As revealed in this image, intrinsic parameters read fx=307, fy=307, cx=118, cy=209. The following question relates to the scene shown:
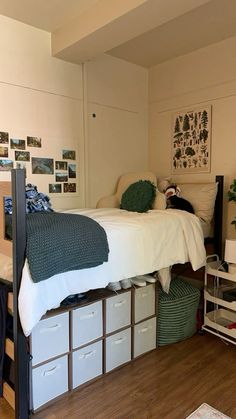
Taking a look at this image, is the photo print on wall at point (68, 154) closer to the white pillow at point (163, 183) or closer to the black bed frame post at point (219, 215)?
the white pillow at point (163, 183)

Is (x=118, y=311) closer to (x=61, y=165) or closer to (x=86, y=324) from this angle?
(x=86, y=324)

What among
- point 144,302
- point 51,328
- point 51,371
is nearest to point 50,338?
point 51,328

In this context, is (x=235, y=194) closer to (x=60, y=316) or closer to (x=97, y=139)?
(x=97, y=139)

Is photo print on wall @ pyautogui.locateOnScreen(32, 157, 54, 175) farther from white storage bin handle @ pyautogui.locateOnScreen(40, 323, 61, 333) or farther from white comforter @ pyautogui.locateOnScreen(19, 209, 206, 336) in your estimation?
white storage bin handle @ pyautogui.locateOnScreen(40, 323, 61, 333)

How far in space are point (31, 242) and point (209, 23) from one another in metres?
2.38

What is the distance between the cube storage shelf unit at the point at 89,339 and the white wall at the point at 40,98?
1.26m

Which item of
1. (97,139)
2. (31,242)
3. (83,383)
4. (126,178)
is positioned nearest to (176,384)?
(83,383)

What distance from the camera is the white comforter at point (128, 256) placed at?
147 cm

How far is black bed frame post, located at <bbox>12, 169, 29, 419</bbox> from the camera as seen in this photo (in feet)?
4.64

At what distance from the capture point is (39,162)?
9.10ft

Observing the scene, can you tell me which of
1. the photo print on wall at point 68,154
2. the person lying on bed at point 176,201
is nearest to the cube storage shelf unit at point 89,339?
the person lying on bed at point 176,201

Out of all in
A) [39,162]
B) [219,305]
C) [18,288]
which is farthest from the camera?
[39,162]

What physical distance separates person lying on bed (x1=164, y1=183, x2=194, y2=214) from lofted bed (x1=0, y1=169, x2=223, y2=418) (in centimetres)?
41

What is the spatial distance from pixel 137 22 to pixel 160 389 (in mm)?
2403
